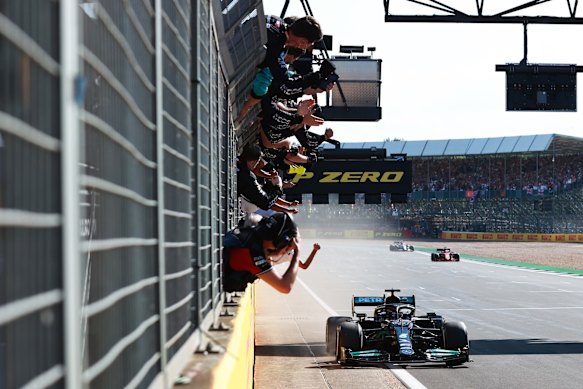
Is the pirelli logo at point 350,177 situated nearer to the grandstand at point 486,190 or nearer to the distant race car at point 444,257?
the distant race car at point 444,257

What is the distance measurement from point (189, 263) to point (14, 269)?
102 inches

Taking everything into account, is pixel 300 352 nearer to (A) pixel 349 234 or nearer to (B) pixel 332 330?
(B) pixel 332 330

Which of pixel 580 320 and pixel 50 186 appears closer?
pixel 50 186

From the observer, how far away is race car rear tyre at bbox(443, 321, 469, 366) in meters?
14.1

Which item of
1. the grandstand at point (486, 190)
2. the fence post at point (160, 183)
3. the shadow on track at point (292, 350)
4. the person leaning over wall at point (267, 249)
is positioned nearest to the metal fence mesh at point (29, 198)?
the fence post at point (160, 183)

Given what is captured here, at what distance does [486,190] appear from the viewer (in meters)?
83.6

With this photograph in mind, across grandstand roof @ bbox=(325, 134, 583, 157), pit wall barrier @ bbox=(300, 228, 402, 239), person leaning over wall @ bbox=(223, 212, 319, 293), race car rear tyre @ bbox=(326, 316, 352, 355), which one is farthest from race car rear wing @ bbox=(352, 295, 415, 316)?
pit wall barrier @ bbox=(300, 228, 402, 239)

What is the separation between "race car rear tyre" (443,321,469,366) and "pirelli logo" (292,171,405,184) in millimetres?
10355

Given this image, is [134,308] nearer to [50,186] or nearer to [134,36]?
[134,36]

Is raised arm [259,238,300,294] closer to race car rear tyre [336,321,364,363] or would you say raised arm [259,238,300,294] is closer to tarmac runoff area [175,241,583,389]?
tarmac runoff area [175,241,583,389]

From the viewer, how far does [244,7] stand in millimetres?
6586

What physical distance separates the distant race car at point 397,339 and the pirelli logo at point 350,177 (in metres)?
9.37

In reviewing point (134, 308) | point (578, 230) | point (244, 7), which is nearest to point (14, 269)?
point (134, 308)

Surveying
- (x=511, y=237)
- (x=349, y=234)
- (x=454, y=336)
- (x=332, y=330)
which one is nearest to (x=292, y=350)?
(x=332, y=330)
